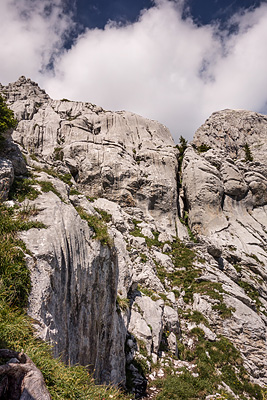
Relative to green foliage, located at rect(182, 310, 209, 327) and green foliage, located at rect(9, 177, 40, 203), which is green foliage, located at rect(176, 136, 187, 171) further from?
green foliage, located at rect(9, 177, 40, 203)

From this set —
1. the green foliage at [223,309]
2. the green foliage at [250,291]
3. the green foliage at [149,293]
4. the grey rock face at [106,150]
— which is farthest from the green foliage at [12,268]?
the green foliage at [250,291]

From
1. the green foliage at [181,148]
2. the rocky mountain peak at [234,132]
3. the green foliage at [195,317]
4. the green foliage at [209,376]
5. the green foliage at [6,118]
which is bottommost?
the green foliage at [209,376]

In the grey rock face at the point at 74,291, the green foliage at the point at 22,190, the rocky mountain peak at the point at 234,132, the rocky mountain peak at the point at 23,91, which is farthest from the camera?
the rocky mountain peak at the point at 234,132

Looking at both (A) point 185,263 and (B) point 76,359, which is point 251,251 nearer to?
(A) point 185,263

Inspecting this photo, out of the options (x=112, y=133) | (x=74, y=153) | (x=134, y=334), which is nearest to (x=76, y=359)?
(x=134, y=334)

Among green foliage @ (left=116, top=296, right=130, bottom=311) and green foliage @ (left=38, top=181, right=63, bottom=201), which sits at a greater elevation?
green foliage @ (left=38, top=181, right=63, bottom=201)

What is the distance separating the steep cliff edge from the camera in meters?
9.65

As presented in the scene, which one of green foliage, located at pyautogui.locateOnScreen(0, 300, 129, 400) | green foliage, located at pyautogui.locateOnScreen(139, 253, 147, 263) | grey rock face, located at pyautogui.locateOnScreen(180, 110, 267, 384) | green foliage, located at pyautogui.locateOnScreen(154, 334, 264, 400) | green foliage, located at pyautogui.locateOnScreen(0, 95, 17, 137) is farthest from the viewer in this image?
green foliage, located at pyautogui.locateOnScreen(139, 253, 147, 263)

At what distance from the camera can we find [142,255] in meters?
25.1

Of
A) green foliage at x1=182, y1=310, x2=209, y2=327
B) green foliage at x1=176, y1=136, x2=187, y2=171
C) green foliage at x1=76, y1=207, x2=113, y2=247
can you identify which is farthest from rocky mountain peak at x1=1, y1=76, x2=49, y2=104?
green foliage at x1=182, y1=310, x2=209, y2=327

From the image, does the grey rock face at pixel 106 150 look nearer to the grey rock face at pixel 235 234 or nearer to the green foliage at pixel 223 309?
the grey rock face at pixel 235 234

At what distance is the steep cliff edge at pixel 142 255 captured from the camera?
965 cm

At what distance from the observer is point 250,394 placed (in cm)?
1518

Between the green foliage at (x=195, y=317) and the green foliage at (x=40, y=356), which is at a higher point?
the green foliage at (x=40, y=356)
